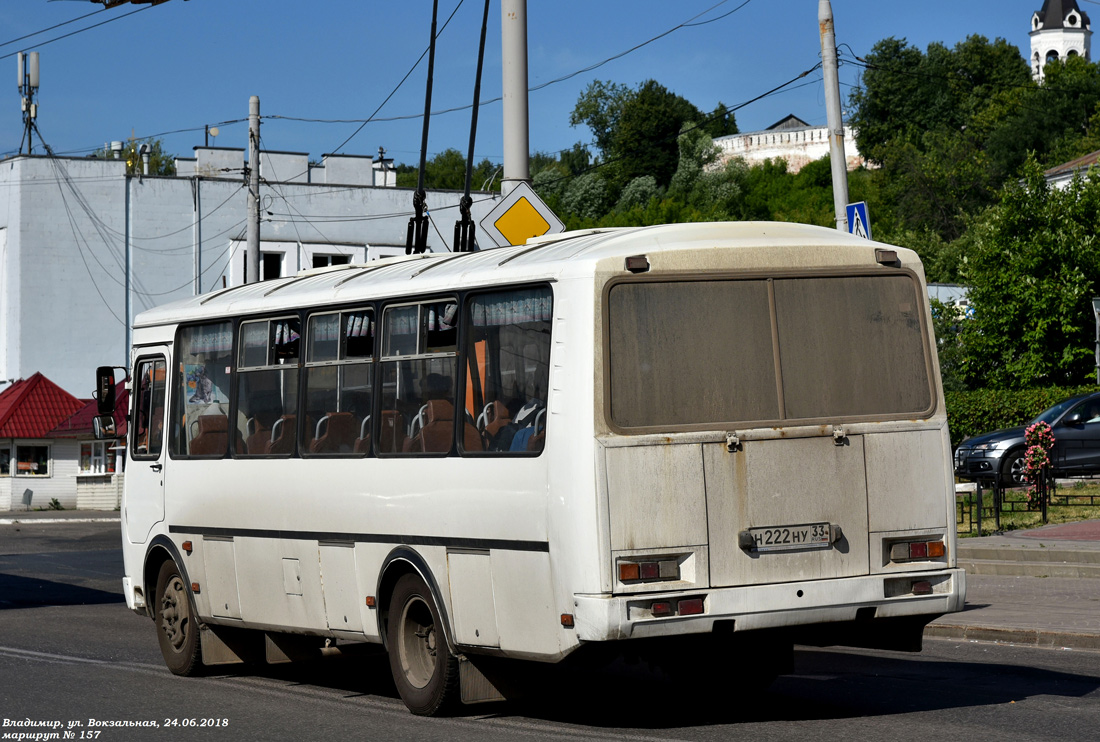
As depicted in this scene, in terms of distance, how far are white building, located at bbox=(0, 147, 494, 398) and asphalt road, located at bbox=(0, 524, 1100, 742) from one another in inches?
1463

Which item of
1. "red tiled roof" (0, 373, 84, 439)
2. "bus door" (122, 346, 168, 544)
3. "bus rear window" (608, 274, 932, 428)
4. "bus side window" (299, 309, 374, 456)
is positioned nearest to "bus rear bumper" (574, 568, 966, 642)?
"bus rear window" (608, 274, 932, 428)

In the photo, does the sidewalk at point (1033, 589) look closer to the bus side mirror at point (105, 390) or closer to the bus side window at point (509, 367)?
the bus side window at point (509, 367)

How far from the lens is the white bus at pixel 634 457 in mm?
8102

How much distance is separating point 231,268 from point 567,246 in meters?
45.6

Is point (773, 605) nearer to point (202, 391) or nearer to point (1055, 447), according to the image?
point (202, 391)

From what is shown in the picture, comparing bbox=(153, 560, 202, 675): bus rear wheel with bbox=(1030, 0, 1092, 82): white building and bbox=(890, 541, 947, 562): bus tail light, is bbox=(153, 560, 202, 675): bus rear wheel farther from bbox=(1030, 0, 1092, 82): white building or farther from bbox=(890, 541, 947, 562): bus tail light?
bbox=(1030, 0, 1092, 82): white building

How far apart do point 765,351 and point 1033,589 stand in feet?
28.8

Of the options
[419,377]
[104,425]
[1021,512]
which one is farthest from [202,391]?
[1021,512]

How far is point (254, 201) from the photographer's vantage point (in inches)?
1389

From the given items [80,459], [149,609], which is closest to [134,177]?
[80,459]

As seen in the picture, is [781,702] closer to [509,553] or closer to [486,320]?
[509,553]

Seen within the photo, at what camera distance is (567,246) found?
8.89 metres

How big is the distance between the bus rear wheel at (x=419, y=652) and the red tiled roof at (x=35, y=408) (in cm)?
3913

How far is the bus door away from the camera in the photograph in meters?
12.5
